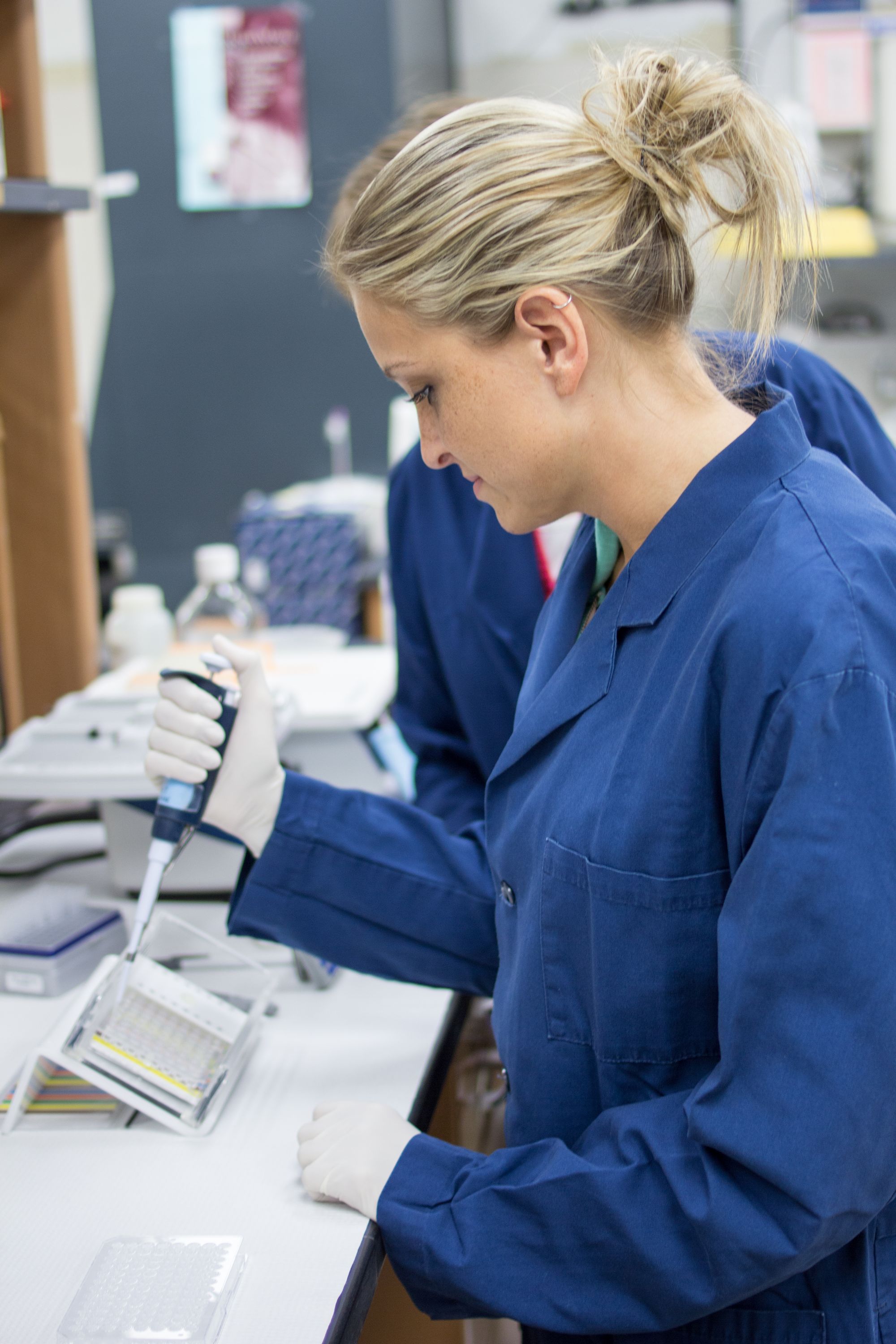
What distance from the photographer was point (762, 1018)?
0.77 meters

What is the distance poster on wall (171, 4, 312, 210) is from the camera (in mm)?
3209

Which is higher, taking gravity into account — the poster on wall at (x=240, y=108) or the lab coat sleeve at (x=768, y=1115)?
the poster on wall at (x=240, y=108)

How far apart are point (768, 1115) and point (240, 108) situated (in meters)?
3.12

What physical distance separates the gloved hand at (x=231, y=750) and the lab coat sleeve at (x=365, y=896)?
23mm

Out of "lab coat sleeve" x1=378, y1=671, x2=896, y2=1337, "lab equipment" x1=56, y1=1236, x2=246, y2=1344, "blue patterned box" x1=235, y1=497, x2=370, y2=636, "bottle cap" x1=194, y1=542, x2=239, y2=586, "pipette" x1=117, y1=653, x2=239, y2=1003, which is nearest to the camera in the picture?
"lab coat sleeve" x1=378, y1=671, x2=896, y2=1337

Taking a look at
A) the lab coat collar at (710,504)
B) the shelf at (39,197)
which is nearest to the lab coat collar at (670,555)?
the lab coat collar at (710,504)

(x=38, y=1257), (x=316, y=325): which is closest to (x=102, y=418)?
(x=316, y=325)

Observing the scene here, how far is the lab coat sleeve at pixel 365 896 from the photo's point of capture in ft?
4.04

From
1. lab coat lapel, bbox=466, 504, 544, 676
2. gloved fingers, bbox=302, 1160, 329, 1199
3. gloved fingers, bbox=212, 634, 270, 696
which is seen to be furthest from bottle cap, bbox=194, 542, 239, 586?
gloved fingers, bbox=302, 1160, 329, 1199

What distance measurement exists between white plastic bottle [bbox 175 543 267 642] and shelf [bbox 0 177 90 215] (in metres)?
0.63

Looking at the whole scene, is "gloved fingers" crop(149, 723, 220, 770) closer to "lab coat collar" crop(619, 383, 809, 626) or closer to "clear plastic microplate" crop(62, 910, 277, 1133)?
"clear plastic microplate" crop(62, 910, 277, 1133)

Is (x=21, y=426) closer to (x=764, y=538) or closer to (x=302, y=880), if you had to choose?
(x=302, y=880)

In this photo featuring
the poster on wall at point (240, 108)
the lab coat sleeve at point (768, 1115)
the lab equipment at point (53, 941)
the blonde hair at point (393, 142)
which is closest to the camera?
the lab coat sleeve at point (768, 1115)

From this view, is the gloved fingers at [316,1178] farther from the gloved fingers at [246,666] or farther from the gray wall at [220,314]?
the gray wall at [220,314]
